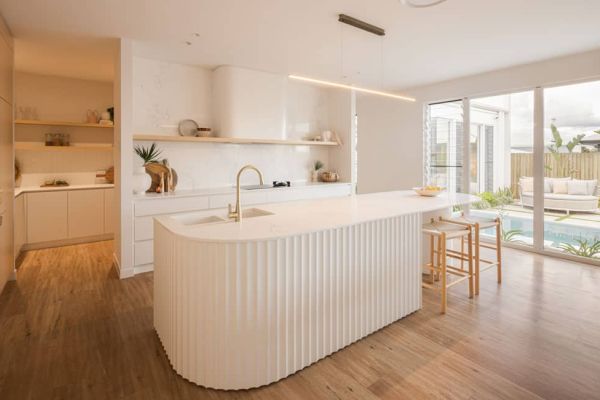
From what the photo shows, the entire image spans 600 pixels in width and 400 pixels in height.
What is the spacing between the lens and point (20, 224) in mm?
4266

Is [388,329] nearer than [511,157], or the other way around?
[388,329]

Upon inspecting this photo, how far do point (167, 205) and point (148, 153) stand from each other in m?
0.84

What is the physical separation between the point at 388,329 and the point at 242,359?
1194mm

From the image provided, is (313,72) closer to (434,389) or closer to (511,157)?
(511,157)

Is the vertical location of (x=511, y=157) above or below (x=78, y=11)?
below

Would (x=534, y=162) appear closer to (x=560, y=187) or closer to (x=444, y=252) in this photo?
(x=560, y=187)

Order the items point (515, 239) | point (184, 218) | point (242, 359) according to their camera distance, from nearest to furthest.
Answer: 1. point (242, 359)
2. point (184, 218)
3. point (515, 239)

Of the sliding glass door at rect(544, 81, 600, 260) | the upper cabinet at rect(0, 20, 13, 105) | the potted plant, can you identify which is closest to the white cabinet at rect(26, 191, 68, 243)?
the potted plant

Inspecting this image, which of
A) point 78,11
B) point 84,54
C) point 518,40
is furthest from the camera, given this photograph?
point 84,54

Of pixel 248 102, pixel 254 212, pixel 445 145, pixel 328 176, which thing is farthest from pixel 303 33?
pixel 445 145

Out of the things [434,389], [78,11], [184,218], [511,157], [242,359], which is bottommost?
[434,389]

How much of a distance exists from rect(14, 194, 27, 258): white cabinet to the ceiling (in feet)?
5.92

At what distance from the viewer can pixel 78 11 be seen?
→ 2912 mm

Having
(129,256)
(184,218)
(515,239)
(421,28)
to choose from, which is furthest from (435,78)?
(129,256)
